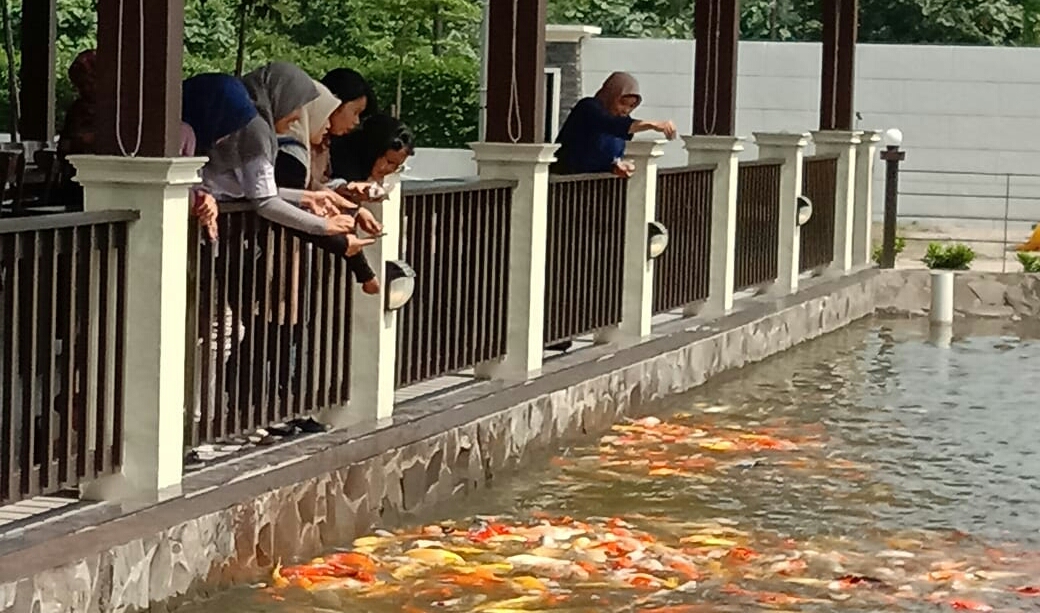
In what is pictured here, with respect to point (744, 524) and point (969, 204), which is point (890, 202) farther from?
point (744, 524)

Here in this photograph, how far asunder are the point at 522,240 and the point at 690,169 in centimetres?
319

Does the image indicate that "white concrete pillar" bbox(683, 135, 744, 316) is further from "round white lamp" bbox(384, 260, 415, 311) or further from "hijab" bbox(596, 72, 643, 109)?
"round white lamp" bbox(384, 260, 415, 311)

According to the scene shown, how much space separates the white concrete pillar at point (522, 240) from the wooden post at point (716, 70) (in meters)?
3.73

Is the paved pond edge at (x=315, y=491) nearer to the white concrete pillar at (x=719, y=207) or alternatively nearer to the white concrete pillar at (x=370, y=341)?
the white concrete pillar at (x=370, y=341)

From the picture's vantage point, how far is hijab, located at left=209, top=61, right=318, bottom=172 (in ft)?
24.1

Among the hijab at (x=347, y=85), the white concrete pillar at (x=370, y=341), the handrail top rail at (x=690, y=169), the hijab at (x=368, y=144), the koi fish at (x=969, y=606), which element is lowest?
the koi fish at (x=969, y=606)

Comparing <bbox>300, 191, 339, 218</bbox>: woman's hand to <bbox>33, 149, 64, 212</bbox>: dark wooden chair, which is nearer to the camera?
<bbox>300, 191, 339, 218</bbox>: woman's hand

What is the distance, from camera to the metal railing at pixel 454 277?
888 cm

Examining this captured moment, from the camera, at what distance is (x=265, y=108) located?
7645mm

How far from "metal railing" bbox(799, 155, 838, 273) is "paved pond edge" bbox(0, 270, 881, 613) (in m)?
4.44

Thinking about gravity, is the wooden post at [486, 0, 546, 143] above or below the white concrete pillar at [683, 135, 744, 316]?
above

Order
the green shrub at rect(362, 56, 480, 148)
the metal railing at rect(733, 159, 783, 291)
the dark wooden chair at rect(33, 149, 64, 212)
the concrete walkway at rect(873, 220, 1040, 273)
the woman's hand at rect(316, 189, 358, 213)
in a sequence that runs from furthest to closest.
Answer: the green shrub at rect(362, 56, 480, 148) < the concrete walkway at rect(873, 220, 1040, 273) < the metal railing at rect(733, 159, 783, 291) < the dark wooden chair at rect(33, 149, 64, 212) < the woman's hand at rect(316, 189, 358, 213)

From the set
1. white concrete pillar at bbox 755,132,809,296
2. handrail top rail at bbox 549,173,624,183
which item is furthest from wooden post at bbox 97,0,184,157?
white concrete pillar at bbox 755,132,809,296

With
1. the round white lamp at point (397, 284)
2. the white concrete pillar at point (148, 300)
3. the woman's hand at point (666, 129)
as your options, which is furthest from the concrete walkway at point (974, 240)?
the white concrete pillar at point (148, 300)
